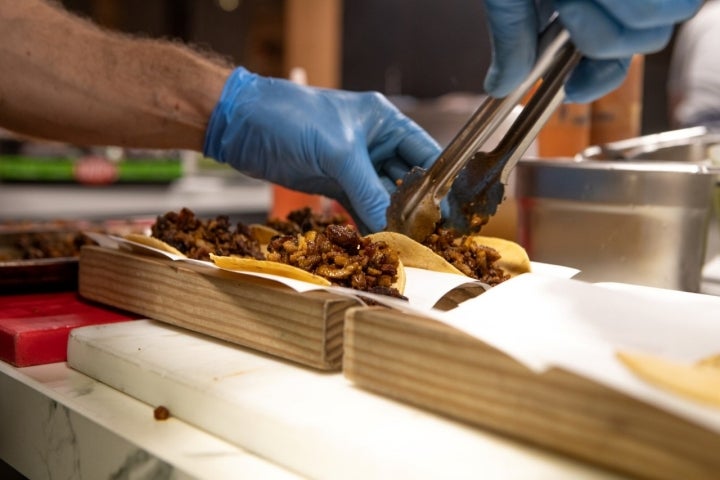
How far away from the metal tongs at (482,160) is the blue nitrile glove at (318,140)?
210 millimetres

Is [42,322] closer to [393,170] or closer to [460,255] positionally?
[460,255]

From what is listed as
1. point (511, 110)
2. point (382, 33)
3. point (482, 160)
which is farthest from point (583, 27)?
point (382, 33)

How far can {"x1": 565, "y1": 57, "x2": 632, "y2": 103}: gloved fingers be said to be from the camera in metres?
1.45

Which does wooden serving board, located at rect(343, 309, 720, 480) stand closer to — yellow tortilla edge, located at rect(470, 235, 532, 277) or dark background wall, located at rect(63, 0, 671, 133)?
yellow tortilla edge, located at rect(470, 235, 532, 277)

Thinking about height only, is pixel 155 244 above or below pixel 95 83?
below

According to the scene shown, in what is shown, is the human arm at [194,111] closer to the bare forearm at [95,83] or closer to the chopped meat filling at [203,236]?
the bare forearm at [95,83]

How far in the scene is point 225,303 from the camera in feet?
3.84

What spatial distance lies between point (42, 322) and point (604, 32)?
3.58ft

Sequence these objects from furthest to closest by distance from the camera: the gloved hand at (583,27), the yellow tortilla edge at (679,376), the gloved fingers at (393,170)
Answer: the gloved fingers at (393,170), the gloved hand at (583,27), the yellow tortilla edge at (679,376)

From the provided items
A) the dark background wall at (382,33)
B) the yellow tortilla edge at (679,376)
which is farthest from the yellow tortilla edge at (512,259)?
the dark background wall at (382,33)

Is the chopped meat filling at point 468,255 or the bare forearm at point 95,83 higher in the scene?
the bare forearm at point 95,83

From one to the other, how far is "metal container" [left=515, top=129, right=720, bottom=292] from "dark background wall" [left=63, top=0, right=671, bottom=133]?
512 centimetres

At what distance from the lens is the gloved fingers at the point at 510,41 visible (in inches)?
48.1

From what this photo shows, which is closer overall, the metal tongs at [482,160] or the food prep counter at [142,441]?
the food prep counter at [142,441]
